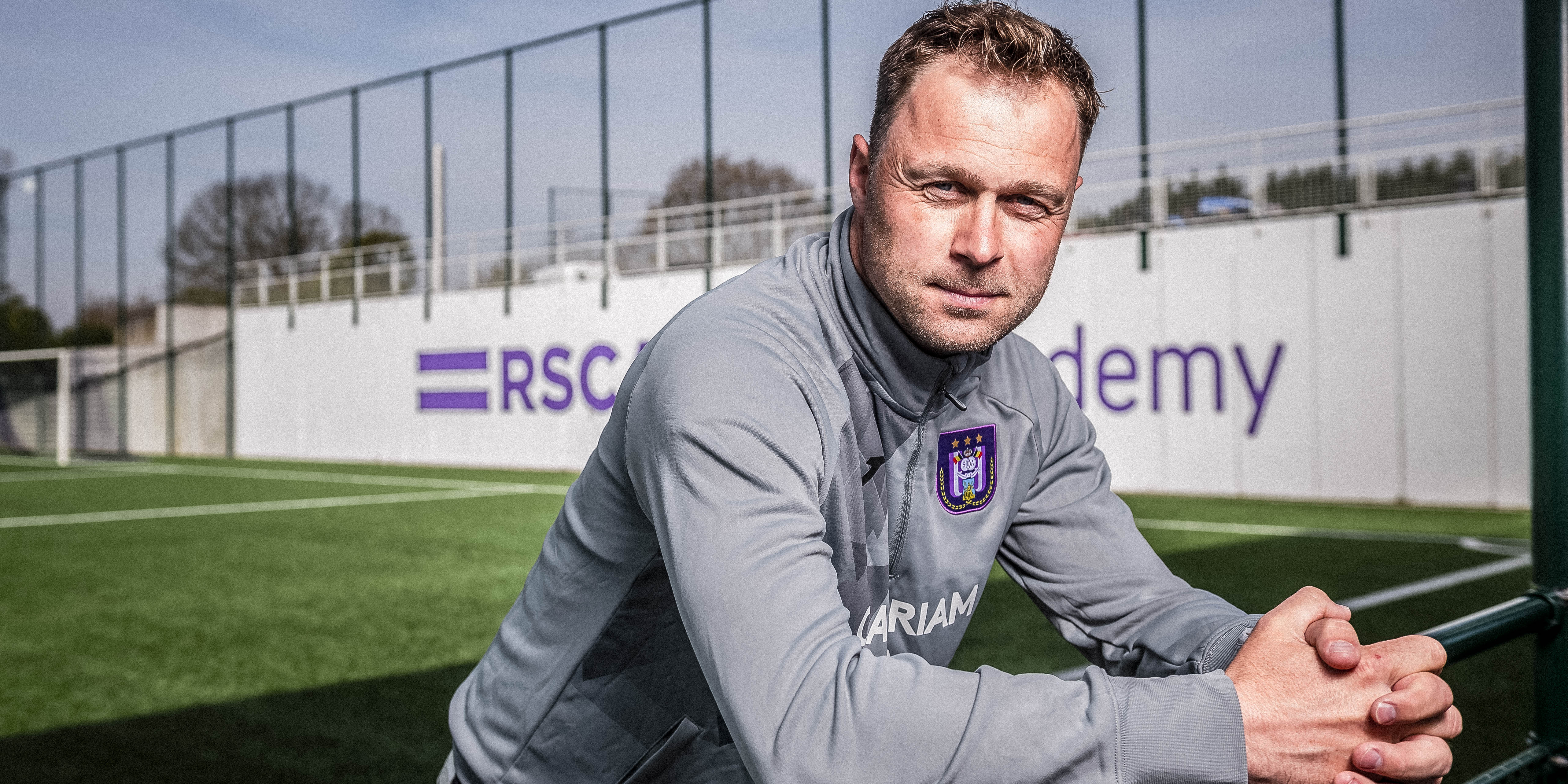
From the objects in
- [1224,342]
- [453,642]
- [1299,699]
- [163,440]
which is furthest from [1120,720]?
[163,440]

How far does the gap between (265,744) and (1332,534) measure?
24.5ft

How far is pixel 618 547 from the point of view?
1242 millimetres

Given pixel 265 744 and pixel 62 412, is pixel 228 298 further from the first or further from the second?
pixel 265 744

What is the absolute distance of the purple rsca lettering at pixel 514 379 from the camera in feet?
57.5

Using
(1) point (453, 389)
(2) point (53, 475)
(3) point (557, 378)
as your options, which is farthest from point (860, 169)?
(2) point (53, 475)

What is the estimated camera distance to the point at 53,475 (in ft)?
53.2

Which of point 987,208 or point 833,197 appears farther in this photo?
point 833,197

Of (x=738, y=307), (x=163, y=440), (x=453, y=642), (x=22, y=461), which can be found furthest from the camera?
(x=163, y=440)

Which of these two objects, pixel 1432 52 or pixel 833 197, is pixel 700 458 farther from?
pixel 833 197

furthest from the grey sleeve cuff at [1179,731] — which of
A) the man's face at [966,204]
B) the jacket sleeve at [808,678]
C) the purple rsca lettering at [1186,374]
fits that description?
the purple rsca lettering at [1186,374]

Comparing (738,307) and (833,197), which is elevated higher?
(833,197)

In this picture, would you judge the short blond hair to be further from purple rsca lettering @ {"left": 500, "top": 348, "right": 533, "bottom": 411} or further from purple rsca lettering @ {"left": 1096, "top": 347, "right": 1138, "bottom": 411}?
purple rsca lettering @ {"left": 500, "top": 348, "right": 533, "bottom": 411}

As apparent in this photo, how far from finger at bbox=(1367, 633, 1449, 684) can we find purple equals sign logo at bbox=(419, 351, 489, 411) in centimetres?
1765

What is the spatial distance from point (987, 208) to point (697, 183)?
17225 millimetres
